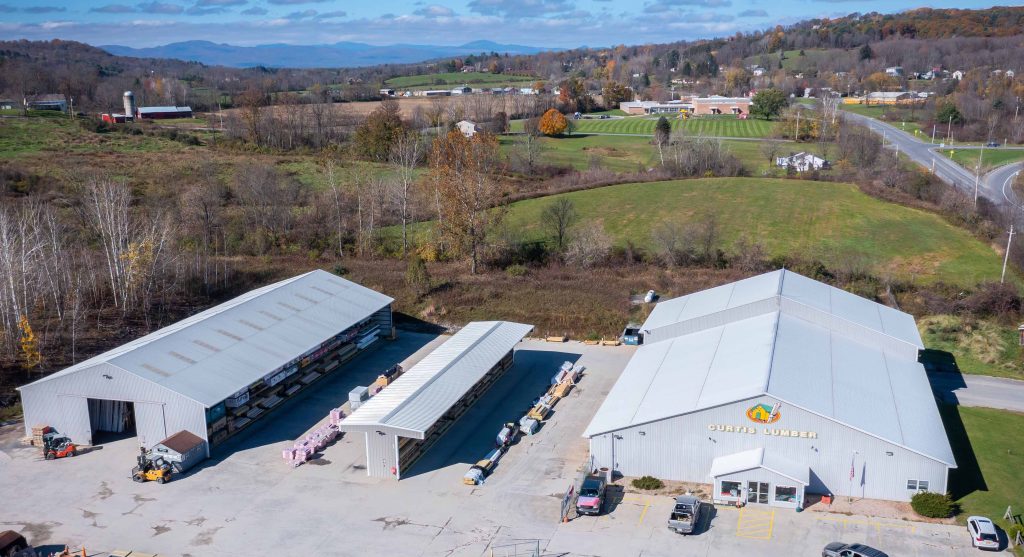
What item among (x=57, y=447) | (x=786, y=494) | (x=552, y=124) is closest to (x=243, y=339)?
(x=57, y=447)

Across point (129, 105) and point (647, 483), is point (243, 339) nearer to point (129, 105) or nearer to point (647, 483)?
point (647, 483)

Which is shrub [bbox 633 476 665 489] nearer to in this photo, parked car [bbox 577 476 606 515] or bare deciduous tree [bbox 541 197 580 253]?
parked car [bbox 577 476 606 515]

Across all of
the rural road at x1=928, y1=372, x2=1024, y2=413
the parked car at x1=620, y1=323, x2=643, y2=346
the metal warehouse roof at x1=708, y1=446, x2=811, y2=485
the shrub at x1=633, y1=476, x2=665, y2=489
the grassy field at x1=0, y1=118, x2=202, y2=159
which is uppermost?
the grassy field at x1=0, y1=118, x2=202, y2=159

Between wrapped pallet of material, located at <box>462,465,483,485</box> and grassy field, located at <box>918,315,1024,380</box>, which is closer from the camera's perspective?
wrapped pallet of material, located at <box>462,465,483,485</box>

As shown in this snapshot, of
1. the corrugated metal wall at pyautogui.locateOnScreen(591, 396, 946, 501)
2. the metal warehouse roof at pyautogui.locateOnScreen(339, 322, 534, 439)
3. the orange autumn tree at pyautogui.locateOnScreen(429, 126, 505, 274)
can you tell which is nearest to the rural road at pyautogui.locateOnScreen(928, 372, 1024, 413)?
the corrugated metal wall at pyautogui.locateOnScreen(591, 396, 946, 501)

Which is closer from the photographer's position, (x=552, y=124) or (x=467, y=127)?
(x=467, y=127)

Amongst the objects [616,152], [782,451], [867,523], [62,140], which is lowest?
[867,523]

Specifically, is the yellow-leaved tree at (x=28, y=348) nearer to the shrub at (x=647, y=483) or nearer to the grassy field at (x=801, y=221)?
the shrub at (x=647, y=483)

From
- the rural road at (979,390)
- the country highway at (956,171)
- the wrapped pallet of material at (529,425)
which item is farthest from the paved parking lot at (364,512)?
the country highway at (956,171)
